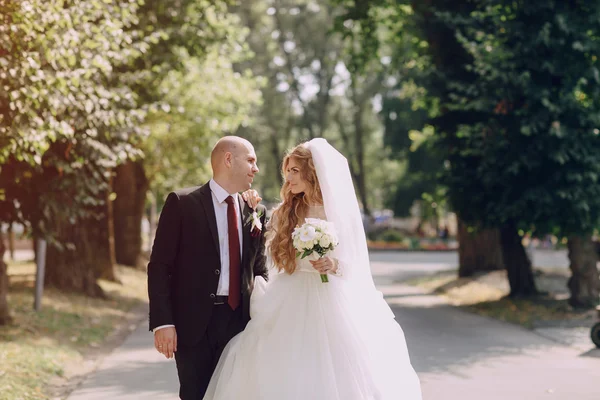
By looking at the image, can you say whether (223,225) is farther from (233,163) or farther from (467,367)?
(467,367)

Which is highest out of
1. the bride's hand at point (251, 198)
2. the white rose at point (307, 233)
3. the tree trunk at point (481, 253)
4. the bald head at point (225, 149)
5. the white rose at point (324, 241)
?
the bald head at point (225, 149)

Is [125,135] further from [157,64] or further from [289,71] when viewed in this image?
[289,71]

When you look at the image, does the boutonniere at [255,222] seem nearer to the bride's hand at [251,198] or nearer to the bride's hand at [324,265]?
the bride's hand at [251,198]

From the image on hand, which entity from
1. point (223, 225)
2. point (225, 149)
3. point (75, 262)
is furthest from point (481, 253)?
point (225, 149)

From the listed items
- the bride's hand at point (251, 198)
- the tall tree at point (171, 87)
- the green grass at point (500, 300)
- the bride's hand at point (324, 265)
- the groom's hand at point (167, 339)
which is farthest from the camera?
the tall tree at point (171, 87)

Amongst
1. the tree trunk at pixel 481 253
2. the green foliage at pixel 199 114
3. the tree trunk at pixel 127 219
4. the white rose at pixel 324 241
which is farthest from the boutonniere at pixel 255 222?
the tree trunk at pixel 127 219

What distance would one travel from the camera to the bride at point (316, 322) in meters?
5.98

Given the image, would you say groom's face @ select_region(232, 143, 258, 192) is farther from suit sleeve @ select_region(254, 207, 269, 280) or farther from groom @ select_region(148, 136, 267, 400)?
suit sleeve @ select_region(254, 207, 269, 280)

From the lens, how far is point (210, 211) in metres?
6.04

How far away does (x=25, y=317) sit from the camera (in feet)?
48.5

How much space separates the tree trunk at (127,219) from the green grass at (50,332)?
606cm

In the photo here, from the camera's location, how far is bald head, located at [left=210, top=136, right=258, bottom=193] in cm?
603

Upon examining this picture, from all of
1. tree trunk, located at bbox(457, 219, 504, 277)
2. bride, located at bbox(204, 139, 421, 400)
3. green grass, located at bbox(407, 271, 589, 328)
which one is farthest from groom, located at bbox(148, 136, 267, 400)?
tree trunk, located at bbox(457, 219, 504, 277)

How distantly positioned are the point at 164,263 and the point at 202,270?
0.77ft
